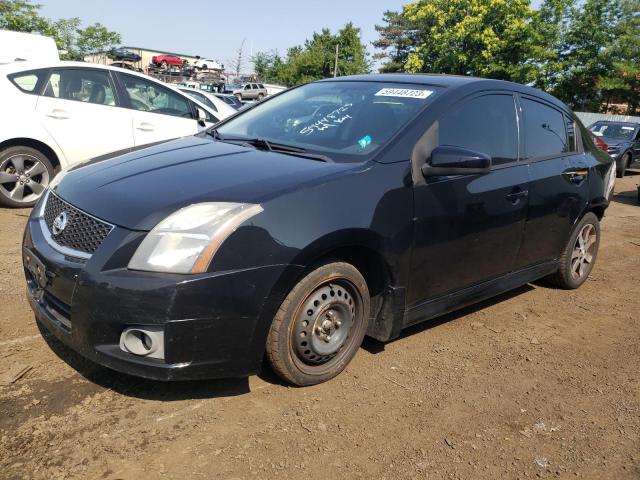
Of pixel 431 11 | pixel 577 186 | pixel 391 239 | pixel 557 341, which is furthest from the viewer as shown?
pixel 431 11

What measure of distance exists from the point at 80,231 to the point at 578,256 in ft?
13.4

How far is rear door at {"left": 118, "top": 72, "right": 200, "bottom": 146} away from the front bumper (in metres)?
4.62

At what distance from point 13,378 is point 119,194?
3.66 ft

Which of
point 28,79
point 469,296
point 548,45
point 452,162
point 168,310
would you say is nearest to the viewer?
point 168,310

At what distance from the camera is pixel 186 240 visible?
2.42 metres

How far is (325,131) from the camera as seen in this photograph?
342 centimetres

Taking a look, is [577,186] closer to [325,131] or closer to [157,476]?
[325,131]

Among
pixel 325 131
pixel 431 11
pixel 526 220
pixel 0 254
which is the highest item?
pixel 431 11

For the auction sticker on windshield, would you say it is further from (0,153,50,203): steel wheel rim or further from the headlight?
(0,153,50,203): steel wheel rim

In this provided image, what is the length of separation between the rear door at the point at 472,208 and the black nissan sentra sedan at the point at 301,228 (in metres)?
0.01

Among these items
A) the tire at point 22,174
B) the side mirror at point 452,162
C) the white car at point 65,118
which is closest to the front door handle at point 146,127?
the white car at point 65,118

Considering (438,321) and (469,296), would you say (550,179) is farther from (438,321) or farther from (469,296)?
(438,321)

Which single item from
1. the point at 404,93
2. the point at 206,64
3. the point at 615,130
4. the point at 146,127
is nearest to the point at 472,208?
the point at 404,93

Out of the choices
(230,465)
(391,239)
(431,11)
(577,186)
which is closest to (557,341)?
(577,186)
